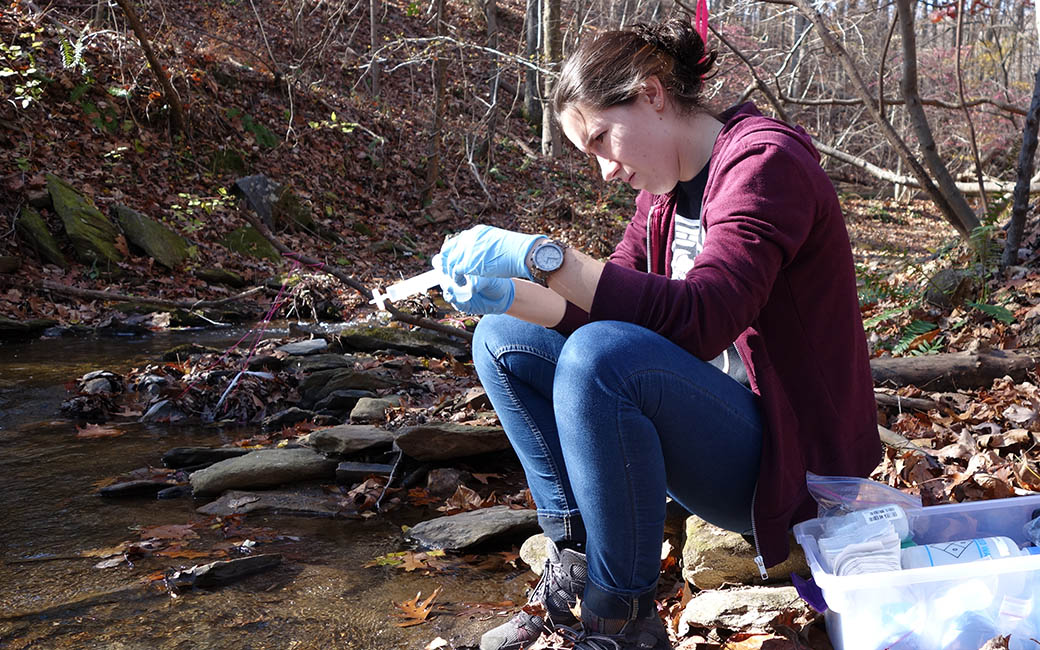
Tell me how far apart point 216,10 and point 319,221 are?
478cm

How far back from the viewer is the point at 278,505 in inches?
113

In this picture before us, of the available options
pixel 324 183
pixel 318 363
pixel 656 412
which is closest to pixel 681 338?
pixel 656 412

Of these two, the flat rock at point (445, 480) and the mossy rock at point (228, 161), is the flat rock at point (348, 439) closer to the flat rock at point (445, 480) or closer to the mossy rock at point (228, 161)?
the flat rock at point (445, 480)

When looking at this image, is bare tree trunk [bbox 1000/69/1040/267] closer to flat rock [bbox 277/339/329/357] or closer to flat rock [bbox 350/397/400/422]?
flat rock [bbox 350/397/400/422]

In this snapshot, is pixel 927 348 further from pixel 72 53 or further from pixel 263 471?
pixel 72 53

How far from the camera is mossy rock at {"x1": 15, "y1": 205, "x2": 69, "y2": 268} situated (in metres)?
7.28

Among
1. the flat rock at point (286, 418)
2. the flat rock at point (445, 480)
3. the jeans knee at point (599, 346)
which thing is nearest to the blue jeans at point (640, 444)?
the jeans knee at point (599, 346)

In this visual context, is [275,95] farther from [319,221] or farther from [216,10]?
[319,221]

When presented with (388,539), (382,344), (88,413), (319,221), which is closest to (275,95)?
(319,221)

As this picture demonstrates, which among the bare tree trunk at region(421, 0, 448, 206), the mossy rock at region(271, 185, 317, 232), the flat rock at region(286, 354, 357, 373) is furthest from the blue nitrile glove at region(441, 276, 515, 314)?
the bare tree trunk at region(421, 0, 448, 206)

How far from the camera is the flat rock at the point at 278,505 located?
2.82 meters

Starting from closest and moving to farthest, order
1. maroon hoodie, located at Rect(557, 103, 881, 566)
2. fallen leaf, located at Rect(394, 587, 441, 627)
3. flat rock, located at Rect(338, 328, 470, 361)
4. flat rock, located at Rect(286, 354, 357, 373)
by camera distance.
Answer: maroon hoodie, located at Rect(557, 103, 881, 566), fallen leaf, located at Rect(394, 587, 441, 627), flat rock, located at Rect(286, 354, 357, 373), flat rock, located at Rect(338, 328, 470, 361)

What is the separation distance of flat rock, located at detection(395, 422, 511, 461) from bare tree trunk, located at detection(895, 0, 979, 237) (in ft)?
→ 9.95

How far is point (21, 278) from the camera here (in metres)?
6.93
